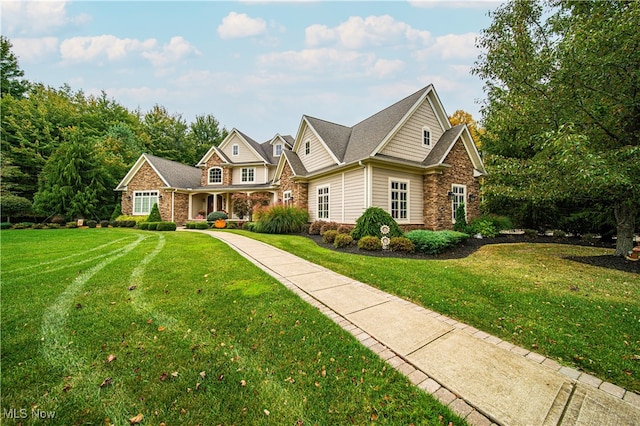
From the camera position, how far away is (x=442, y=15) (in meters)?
9.52

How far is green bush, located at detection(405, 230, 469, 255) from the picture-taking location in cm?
769

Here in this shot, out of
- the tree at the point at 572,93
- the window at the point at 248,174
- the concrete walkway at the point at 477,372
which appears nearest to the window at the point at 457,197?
the tree at the point at 572,93

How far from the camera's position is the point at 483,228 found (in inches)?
476

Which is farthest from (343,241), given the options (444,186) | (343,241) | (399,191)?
(444,186)

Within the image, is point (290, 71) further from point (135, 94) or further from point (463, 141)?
point (135, 94)

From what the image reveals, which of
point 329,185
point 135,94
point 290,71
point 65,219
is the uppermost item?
point 135,94

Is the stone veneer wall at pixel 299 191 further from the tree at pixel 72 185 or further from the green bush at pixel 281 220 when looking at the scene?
the tree at pixel 72 185

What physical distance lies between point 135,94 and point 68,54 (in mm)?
21581

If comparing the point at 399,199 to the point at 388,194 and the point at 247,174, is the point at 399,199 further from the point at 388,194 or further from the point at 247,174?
the point at 247,174

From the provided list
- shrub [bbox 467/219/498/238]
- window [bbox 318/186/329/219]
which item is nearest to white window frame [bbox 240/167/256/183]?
window [bbox 318/186/329/219]

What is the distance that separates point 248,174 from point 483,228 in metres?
18.2

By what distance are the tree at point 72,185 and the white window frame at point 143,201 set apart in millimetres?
2148

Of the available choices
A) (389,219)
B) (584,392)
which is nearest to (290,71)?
(389,219)

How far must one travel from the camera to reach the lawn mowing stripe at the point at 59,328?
7.57 feet
